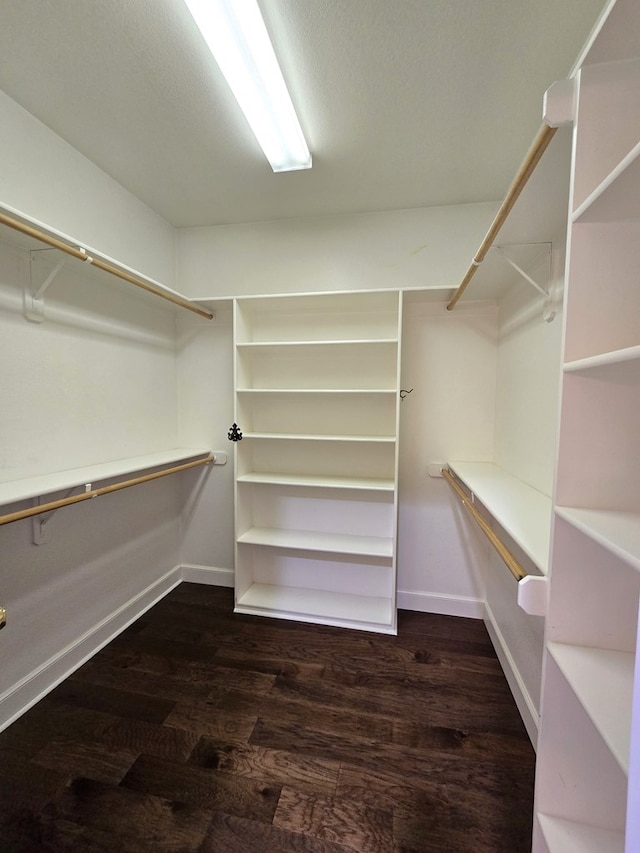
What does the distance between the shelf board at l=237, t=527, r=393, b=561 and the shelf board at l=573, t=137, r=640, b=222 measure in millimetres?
1807

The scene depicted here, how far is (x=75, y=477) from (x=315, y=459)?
4.44ft

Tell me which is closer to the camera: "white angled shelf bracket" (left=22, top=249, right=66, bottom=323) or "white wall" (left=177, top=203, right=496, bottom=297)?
"white angled shelf bracket" (left=22, top=249, right=66, bottom=323)

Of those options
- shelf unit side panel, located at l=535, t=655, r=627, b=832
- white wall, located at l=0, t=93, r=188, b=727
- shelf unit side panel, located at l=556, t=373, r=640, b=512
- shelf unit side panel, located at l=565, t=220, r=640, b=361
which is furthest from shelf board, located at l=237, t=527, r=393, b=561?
shelf unit side panel, located at l=565, t=220, r=640, b=361

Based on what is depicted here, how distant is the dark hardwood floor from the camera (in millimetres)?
1114

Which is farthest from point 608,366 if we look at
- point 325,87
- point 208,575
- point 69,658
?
point 208,575

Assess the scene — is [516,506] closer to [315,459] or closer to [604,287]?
[604,287]

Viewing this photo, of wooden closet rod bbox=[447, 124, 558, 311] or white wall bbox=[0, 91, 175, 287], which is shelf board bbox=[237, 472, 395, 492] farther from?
white wall bbox=[0, 91, 175, 287]

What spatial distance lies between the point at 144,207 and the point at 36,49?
983 mm

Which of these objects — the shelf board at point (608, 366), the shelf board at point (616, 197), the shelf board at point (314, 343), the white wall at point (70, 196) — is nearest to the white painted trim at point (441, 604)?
the shelf board at point (314, 343)

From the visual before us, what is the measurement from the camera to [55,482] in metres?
1.45

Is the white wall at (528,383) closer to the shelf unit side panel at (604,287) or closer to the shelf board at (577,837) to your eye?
the shelf unit side panel at (604,287)

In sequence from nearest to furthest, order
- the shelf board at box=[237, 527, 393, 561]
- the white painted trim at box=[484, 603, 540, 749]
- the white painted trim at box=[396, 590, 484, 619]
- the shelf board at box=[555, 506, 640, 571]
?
the shelf board at box=[555, 506, 640, 571], the white painted trim at box=[484, 603, 540, 749], the shelf board at box=[237, 527, 393, 561], the white painted trim at box=[396, 590, 484, 619]

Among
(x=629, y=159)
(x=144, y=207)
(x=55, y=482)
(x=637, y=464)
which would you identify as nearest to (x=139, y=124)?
(x=144, y=207)

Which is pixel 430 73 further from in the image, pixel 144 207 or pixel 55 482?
pixel 55 482
